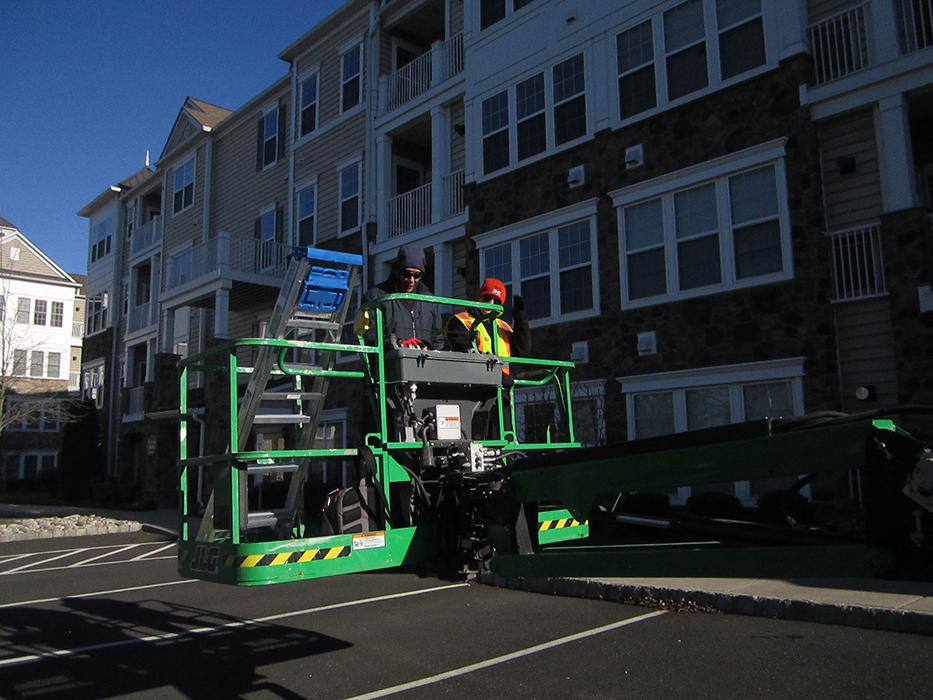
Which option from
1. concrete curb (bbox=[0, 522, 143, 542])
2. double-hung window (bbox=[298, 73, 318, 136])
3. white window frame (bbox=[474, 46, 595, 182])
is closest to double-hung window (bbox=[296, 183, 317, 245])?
double-hung window (bbox=[298, 73, 318, 136])

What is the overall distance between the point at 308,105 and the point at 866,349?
16.6 meters

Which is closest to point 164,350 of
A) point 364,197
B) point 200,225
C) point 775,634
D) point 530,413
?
point 200,225

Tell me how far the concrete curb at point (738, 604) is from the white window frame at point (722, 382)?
10.5ft

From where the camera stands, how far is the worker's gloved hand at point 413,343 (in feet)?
17.2

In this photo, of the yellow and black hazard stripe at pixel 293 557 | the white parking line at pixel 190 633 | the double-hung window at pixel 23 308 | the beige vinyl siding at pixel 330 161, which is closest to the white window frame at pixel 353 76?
the beige vinyl siding at pixel 330 161

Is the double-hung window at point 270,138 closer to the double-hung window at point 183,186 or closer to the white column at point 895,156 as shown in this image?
the double-hung window at point 183,186

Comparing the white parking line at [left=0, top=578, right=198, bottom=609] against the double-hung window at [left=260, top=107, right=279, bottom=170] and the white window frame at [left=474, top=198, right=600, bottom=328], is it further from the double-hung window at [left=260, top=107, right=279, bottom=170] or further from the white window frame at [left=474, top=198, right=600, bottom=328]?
the double-hung window at [left=260, top=107, right=279, bottom=170]

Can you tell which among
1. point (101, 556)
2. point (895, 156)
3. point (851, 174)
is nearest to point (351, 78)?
point (101, 556)

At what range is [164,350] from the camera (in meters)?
25.4

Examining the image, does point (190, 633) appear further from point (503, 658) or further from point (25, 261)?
point (25, 261)

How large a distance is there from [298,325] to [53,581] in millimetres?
7184

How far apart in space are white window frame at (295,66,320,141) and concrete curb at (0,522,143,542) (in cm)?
1126

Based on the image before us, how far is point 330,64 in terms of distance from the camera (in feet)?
69.4

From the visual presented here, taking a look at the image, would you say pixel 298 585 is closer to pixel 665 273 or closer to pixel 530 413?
pixel 530 413
